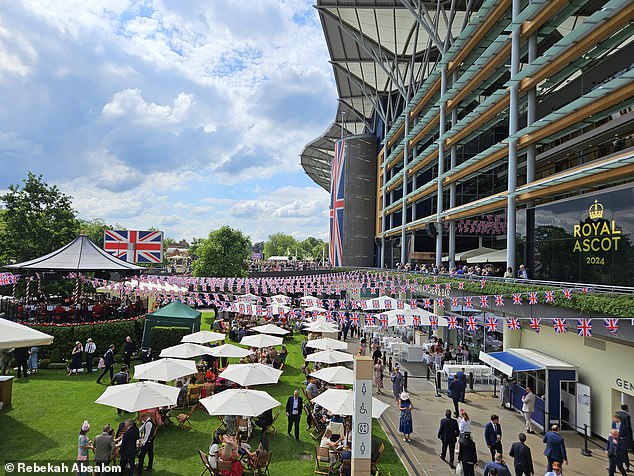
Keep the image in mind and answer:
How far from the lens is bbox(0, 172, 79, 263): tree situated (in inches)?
1251

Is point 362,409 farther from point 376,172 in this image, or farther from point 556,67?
point 376,172

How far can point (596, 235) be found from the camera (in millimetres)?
15984

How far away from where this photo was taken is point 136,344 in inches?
973

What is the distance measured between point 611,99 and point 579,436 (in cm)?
1307

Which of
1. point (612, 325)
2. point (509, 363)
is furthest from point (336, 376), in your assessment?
point (612, 325)

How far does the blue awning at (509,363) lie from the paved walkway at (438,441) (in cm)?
190

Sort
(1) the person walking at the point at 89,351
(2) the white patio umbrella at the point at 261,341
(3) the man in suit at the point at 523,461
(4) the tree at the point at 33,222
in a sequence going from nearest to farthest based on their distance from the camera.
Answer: (3) the man in suit at the point at 523,461, (1) the person walking at the point at 89,351, (2) the white patio umbrella at the point at 261,341, (4) the tree at the point at 33,222

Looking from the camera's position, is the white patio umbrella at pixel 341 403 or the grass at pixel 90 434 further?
the white patio umbrella at pixel 341 403

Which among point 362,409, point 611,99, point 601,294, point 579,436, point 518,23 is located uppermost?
point 518,23

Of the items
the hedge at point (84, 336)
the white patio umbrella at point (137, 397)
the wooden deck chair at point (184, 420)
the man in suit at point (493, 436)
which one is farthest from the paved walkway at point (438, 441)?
the hedge at point (84, 336)

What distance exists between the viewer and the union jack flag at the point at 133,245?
1834 inches

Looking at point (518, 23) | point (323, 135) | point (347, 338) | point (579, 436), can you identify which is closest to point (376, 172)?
point (323, 135)

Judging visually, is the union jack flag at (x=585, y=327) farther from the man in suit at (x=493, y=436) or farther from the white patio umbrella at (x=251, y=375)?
the white patio umbrella at (x=251, y=375)

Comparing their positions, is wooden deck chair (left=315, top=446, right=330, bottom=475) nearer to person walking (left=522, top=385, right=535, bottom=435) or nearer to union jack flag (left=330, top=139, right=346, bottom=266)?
person walking (left=522, top=385, right=535, bottom=435)
